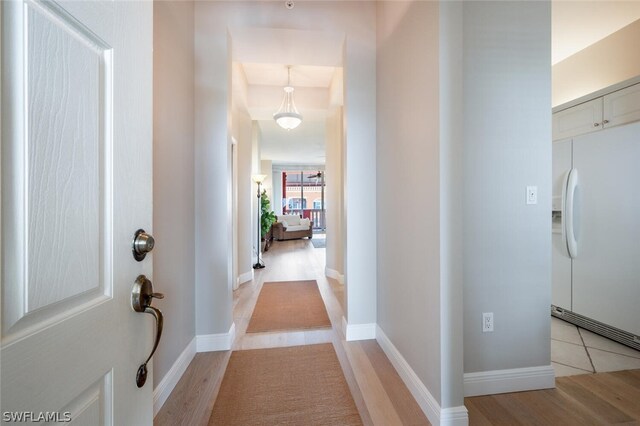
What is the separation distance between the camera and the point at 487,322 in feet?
5.58

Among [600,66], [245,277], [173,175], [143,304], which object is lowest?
[245,277]

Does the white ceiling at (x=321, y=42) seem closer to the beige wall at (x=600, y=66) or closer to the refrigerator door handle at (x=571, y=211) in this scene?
the beige wall at (x=600, y=66)

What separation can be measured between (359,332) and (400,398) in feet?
2.53

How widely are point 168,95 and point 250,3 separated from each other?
1.25 meters

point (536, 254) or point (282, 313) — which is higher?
point (536, 254)

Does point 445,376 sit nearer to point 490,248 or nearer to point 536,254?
point 490,248

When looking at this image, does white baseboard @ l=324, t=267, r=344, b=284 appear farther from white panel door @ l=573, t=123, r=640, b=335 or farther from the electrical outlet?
white panel door @ l=573, t=123, r=640, b=335

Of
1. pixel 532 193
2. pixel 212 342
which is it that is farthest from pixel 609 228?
pixel 212 342

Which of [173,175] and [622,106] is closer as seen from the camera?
[173,175]

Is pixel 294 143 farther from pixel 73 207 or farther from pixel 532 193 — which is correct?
pixel 73 207

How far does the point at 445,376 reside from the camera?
4.53 ft

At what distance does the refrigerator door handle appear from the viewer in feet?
7.98

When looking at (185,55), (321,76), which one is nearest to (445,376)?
(185,55)

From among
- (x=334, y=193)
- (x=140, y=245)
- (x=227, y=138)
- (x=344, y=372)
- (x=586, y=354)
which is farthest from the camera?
(x=334, y=193)
